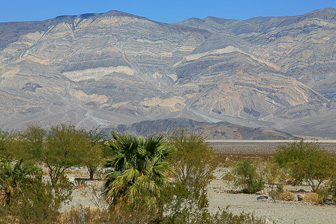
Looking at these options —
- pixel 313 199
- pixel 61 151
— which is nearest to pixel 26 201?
pixel 313 199

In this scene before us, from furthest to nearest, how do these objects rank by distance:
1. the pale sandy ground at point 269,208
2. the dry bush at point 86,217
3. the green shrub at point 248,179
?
the green shrub at point 248,179
the pale sandy ground at point 269,208
the dry bush at point 86,217

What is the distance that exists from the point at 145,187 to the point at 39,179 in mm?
3963

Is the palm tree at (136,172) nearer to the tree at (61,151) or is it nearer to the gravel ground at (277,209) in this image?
the gravel ground at (277,209)

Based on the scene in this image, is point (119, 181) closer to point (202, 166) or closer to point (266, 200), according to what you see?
point (202, 166)

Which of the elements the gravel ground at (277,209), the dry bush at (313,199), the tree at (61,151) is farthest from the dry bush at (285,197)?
the tree at (61,151)

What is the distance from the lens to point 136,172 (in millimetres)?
14445

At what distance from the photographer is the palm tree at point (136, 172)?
14062 millimetres

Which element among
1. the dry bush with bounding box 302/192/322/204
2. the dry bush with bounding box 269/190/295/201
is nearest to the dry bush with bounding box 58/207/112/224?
the dry bush with bounding box 269/190/295/201

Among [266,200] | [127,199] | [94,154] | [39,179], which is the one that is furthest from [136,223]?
[94,154]

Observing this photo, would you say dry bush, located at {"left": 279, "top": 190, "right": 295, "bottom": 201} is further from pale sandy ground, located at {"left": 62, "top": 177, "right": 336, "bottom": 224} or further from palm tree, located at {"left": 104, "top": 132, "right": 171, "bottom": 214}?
palm tree, located at {"left": 104, "top": 132, "right": 171, "bottom": 214}

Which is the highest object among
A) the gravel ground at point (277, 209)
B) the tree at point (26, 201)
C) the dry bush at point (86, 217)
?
the tree at point (26, 201)

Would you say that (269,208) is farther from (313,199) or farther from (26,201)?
(26,201)

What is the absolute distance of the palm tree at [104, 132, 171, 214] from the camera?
1406cm

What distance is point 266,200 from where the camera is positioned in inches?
997
